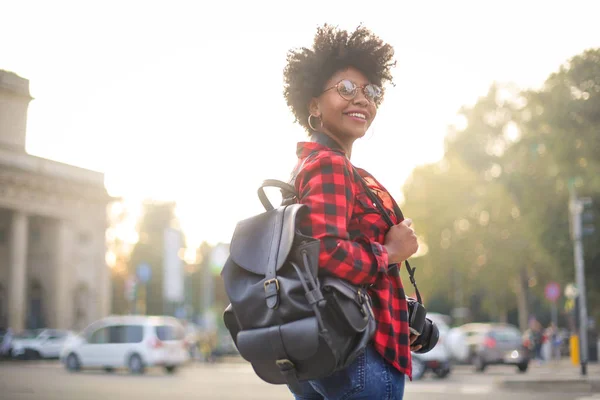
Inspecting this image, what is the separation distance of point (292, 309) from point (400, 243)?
46 centimetres

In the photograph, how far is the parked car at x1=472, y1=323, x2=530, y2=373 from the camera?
1057 inches

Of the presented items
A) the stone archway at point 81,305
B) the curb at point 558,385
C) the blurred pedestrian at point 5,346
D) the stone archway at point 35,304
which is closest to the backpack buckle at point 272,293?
the curb at point 558,385

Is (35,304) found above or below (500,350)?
above

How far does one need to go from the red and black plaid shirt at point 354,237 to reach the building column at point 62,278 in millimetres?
54009

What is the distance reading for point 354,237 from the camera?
2.71 meters

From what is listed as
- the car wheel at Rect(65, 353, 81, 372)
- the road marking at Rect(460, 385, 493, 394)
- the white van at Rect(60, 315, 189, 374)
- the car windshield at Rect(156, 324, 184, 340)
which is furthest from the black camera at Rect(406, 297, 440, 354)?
the car wheel at Rect(65, 353, 81, 372)

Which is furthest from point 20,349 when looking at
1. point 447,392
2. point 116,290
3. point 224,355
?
point 116,290

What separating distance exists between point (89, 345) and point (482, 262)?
2693 centimetres

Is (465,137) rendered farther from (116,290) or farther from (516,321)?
(116,290)

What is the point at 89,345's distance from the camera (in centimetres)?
2831

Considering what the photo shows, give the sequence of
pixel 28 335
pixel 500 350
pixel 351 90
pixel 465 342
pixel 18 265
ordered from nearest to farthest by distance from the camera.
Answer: pixel 351 90
pixel 500 350
pixel 465 342
pixel 28 335
pixel 18 265

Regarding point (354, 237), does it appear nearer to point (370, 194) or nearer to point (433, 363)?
point (370, 194)

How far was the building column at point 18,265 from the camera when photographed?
50884 mm

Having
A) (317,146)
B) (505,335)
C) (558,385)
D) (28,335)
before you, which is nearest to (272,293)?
(317,146)
